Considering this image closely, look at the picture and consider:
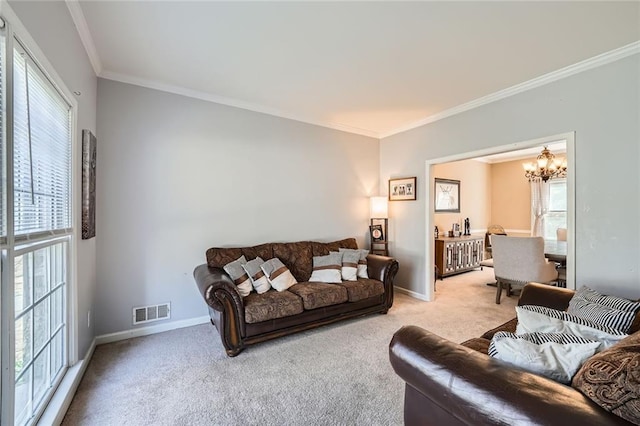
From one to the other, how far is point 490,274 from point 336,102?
483 centimetres

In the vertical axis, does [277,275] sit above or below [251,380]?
above

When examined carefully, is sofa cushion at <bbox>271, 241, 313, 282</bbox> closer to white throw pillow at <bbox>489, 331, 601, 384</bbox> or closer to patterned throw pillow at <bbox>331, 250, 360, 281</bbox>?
patterned throw pillow at <bbox>331, 250, 360, 281</bbox>

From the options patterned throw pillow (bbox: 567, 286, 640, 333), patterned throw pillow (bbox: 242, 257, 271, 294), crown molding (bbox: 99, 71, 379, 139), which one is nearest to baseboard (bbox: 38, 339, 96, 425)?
patterned throw pillow (bbox: 242, 257, 271, 294)

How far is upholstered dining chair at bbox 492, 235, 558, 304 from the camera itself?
11.7 feet

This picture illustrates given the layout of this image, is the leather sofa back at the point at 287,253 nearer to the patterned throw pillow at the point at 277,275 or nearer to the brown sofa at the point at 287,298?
the brown sofa at the point at 287,298

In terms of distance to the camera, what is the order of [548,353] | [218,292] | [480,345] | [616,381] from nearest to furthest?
1. [616,381]
2. [548,353]
3. [480,345]
4. [218,292]

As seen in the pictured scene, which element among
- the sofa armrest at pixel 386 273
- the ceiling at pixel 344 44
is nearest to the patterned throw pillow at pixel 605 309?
the sofa armrest at pixel 386 273

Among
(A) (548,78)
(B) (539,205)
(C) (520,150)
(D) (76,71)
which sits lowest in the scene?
(B) (539,205)

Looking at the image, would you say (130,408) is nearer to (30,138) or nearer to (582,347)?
(30,138)

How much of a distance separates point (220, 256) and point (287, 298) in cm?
92

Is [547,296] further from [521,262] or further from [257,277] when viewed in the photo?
[257,277]

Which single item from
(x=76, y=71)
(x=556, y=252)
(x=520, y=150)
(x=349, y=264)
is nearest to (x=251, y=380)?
(x=349, y=264)

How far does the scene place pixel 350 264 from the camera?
11.3ft

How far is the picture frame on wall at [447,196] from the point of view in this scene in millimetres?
5715
